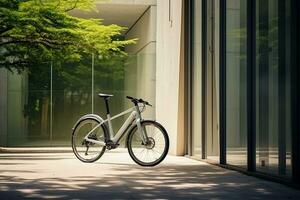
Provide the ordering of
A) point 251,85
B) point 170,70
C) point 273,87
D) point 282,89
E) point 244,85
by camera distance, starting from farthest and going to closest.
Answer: point 170,70
point 244,85
point 251,85
point 273,87
point 282,89

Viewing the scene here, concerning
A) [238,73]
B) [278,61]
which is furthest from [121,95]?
[278,61]

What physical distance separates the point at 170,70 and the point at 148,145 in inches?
168

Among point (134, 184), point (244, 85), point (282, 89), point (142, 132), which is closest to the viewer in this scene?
point (134, 184)

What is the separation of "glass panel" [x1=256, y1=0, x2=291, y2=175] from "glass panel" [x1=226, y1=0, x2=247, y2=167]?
575mm

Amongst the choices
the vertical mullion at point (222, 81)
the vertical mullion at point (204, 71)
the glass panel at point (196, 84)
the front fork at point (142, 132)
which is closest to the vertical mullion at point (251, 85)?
the vertical mullion at point (222, 81)

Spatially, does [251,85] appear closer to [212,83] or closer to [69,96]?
[212,83]

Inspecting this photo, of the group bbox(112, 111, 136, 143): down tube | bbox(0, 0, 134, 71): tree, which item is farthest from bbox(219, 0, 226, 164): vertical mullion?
bbox(0, 0, 134, 71): tree

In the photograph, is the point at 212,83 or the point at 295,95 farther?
the point at 212,83

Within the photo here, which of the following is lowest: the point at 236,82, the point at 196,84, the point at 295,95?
the point at 295,95

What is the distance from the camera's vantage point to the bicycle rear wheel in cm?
1003

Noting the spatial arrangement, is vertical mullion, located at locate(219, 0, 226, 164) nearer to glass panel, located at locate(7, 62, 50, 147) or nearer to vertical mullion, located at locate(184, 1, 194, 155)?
vertical mullion, located at locate(184, 1, 194, 155)

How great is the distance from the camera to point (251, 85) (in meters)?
7.78

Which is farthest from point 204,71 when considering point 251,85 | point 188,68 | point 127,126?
point 251,85

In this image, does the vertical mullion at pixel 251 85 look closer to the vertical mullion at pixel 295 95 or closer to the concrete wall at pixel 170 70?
the vertical mullion at pixel 295 95
